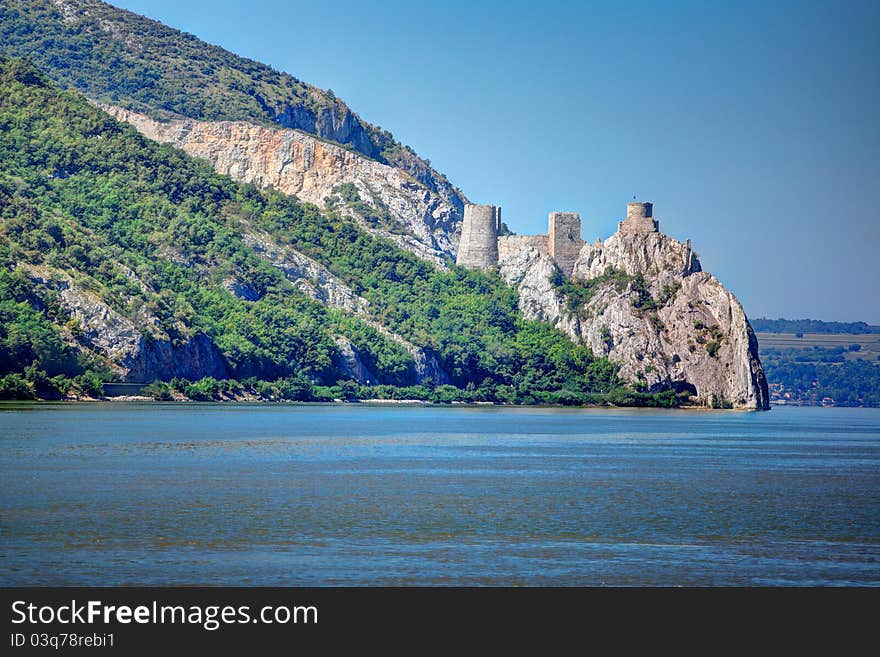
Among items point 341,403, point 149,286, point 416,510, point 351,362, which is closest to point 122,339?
point 149,286

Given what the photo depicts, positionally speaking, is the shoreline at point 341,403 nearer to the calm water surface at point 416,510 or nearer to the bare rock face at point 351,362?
the bare rock face at point 351,362

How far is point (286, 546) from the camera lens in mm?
40000

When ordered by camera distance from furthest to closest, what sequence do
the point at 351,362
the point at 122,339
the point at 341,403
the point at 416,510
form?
the point at 351,362, the point at 341,403, the point at 122,339, the point at 416,510

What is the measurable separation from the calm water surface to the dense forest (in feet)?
Answer: 150

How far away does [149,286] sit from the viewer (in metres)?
162

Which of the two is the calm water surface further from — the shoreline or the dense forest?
the dense forest

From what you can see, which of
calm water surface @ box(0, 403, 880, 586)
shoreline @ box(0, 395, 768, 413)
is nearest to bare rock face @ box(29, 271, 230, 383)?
shoreline @ box(0, 395, 768, 413)

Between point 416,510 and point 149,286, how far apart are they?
388 feet

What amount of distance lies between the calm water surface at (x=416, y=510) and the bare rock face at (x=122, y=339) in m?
45.3

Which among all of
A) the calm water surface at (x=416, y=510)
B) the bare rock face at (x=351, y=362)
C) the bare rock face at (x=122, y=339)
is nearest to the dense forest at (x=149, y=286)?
the bare rock face at (x=122, y=339)

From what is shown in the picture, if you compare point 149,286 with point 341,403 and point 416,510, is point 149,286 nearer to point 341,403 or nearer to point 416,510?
point 341,403
